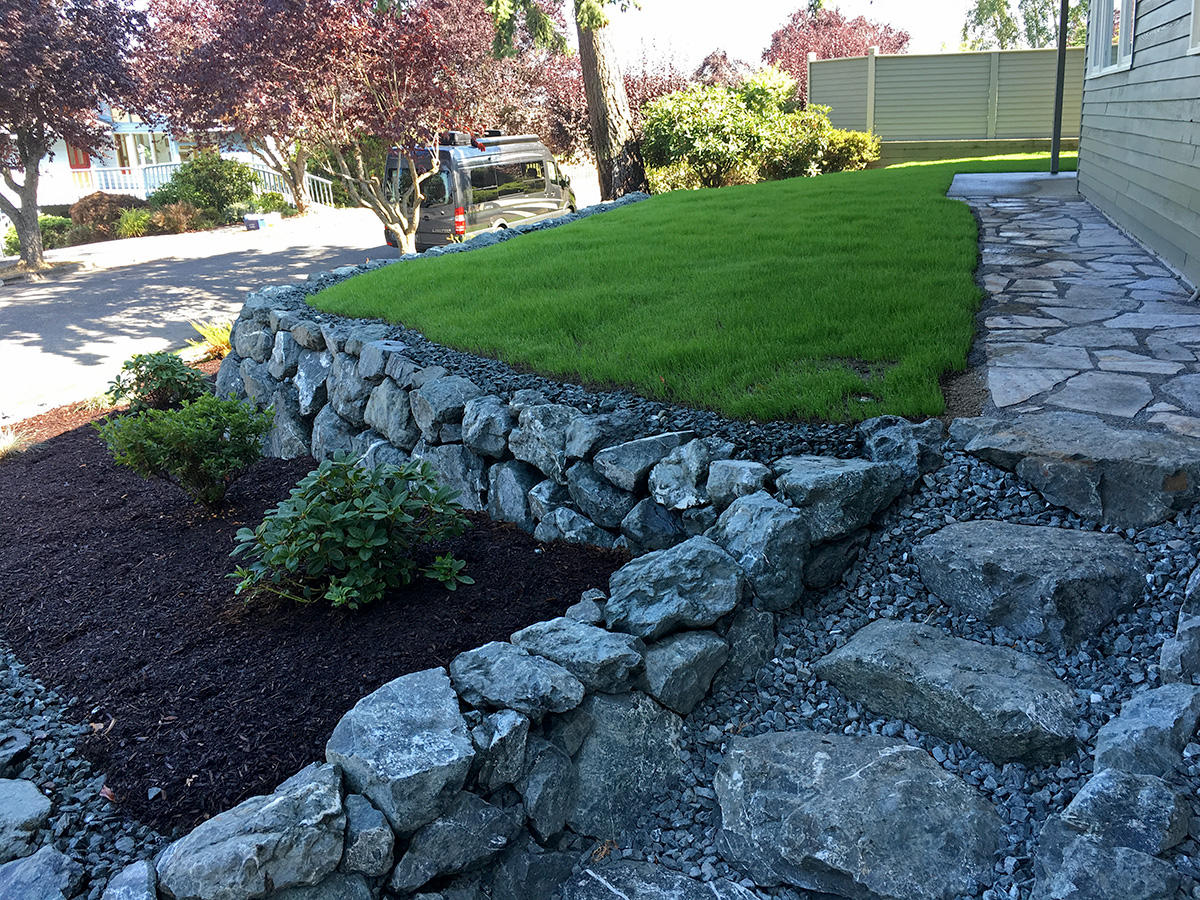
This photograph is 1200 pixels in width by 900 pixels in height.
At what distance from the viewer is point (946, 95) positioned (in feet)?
66.3

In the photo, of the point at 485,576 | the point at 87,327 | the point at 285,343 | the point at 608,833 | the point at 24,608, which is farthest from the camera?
the point at 87,327

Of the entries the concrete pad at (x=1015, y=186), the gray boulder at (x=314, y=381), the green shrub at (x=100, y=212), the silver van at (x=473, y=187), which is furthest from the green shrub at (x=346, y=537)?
the green shrub at (x=100, y=212)

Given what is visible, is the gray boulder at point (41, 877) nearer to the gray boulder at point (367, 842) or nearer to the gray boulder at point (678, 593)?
the gray boulder at point (367, 842)

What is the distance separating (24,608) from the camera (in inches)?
147

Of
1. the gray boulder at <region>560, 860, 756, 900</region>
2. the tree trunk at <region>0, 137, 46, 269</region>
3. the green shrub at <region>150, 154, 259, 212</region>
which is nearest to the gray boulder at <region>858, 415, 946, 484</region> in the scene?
the gray boulder at <region>560, 860, 756, 900</region>

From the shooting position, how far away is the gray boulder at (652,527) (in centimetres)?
354

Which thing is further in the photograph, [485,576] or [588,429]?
[588,429]

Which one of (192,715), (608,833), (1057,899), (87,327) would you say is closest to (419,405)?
(192,715)

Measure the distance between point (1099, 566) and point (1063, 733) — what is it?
1.95 feet

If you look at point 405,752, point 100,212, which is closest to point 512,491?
point 405,752

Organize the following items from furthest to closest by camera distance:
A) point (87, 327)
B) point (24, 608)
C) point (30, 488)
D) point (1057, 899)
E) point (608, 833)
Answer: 1. point (87, 327)
2. point (30, 488)
3. point (24, 608)
4. point (608, 833)
5. point (1057, 899)

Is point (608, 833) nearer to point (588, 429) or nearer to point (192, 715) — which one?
point (192, 715)

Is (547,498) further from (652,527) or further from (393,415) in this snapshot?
(393,415)

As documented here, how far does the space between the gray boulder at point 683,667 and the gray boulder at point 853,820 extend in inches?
9.5
